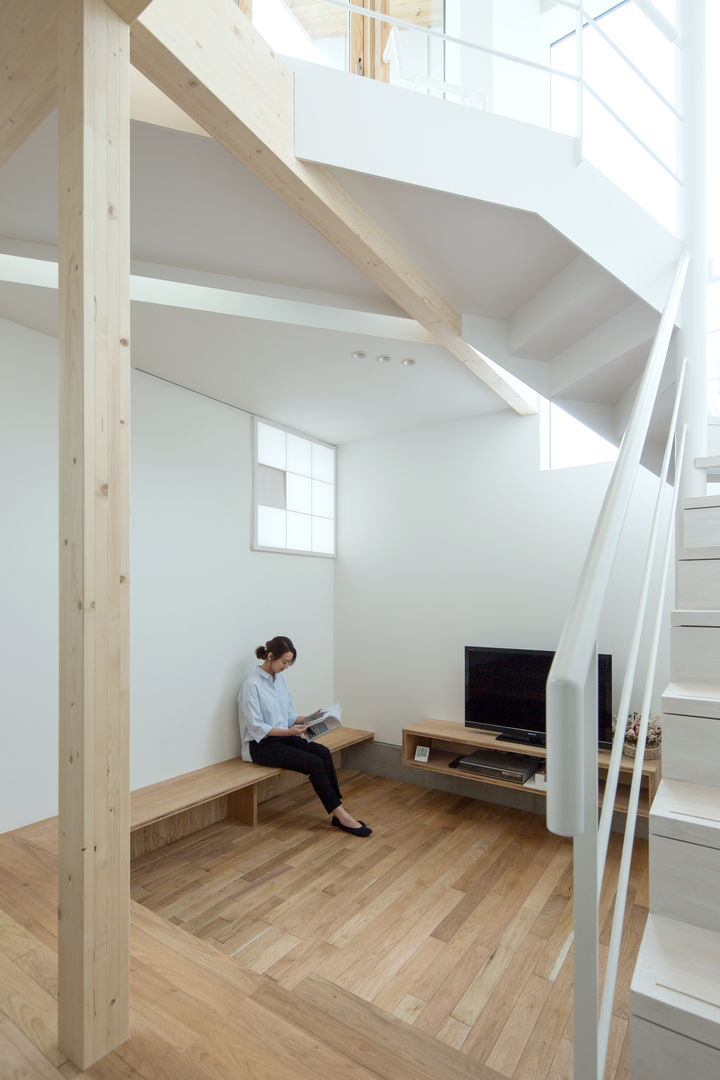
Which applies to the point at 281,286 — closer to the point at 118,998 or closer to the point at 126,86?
the point at 126,86

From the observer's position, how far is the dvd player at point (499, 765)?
10.8 ft

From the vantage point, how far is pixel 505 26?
8.88 feet

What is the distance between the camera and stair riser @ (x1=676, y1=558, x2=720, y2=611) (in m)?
1.52

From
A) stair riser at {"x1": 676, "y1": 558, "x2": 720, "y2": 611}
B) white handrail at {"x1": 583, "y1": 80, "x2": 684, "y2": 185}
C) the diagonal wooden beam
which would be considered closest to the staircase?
stair riser at {"x1": 676, "y1": 558, "x2": 720, "y2": 611}

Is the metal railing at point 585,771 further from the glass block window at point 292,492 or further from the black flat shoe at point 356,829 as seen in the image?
the glass block window at point 292,492

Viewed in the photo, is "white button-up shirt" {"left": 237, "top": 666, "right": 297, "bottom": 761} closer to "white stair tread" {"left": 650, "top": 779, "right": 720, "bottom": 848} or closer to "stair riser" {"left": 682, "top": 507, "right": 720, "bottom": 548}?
"stair riser" {"left": 682, "top": 507, "right": 720, "bottom": 548}

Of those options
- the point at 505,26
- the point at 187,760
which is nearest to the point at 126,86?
the point at 505,26

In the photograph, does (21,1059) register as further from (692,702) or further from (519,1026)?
(519,1026)

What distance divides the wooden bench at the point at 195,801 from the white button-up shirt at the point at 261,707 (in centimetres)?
21

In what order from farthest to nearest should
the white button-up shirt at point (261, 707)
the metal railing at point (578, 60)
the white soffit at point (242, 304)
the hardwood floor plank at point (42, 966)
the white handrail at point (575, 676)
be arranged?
the white button-up shirt at point (261, 707) → the white soffit at point (242, 304) → the metal railing at point (578, 60) → the hardwood floor plank at point (42, 966) → the white handrail at point (575, 676)

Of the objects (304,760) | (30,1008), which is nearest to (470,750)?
(304,760)

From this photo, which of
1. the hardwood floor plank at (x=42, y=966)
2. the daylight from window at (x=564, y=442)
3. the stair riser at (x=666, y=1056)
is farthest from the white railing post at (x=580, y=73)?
the hardwood floor plank at (x=42, y=966)

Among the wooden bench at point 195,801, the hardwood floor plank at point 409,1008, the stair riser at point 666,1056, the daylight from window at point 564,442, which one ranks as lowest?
the hardwood floor plank at point 409,1008

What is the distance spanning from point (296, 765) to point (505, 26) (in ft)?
13.0
